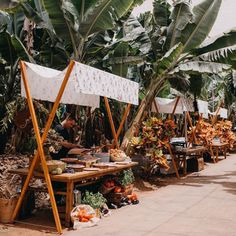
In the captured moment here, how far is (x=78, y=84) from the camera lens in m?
5.08

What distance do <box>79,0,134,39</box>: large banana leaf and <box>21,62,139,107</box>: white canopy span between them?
5.14 ft

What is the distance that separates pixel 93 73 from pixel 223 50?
16.7ft

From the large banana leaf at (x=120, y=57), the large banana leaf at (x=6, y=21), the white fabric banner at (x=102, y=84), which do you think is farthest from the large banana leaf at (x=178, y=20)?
the large banana leaf at (x=6, y=21)

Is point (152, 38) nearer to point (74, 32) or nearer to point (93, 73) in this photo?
point (74, 32)

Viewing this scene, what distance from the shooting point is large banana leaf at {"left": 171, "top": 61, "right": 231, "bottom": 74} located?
924 cm

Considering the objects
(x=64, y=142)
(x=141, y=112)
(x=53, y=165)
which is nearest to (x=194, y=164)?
(x=141, y=112)

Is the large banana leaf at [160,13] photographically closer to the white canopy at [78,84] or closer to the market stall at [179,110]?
the market stall at [179,110]

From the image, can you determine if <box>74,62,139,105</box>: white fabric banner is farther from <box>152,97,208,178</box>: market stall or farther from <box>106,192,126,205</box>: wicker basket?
<box>152,97,208,178</box>: market stall

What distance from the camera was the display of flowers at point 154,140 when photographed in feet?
30.4

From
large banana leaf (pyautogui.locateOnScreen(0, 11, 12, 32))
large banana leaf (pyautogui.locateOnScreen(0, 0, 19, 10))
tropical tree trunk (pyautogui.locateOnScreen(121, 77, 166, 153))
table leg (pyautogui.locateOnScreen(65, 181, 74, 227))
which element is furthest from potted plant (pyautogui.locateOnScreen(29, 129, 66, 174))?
large banana leaf (pyautogui.locateOnScreen(0, 11, 12, 32))

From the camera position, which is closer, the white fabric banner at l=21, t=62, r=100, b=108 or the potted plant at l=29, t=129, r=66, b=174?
the potted plant at l=29, t=129, r=66, b=174

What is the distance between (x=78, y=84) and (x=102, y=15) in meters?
2.91

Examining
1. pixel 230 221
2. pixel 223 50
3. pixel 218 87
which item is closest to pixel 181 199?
pixel 230 221

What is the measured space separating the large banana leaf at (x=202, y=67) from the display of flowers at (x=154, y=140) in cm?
142
